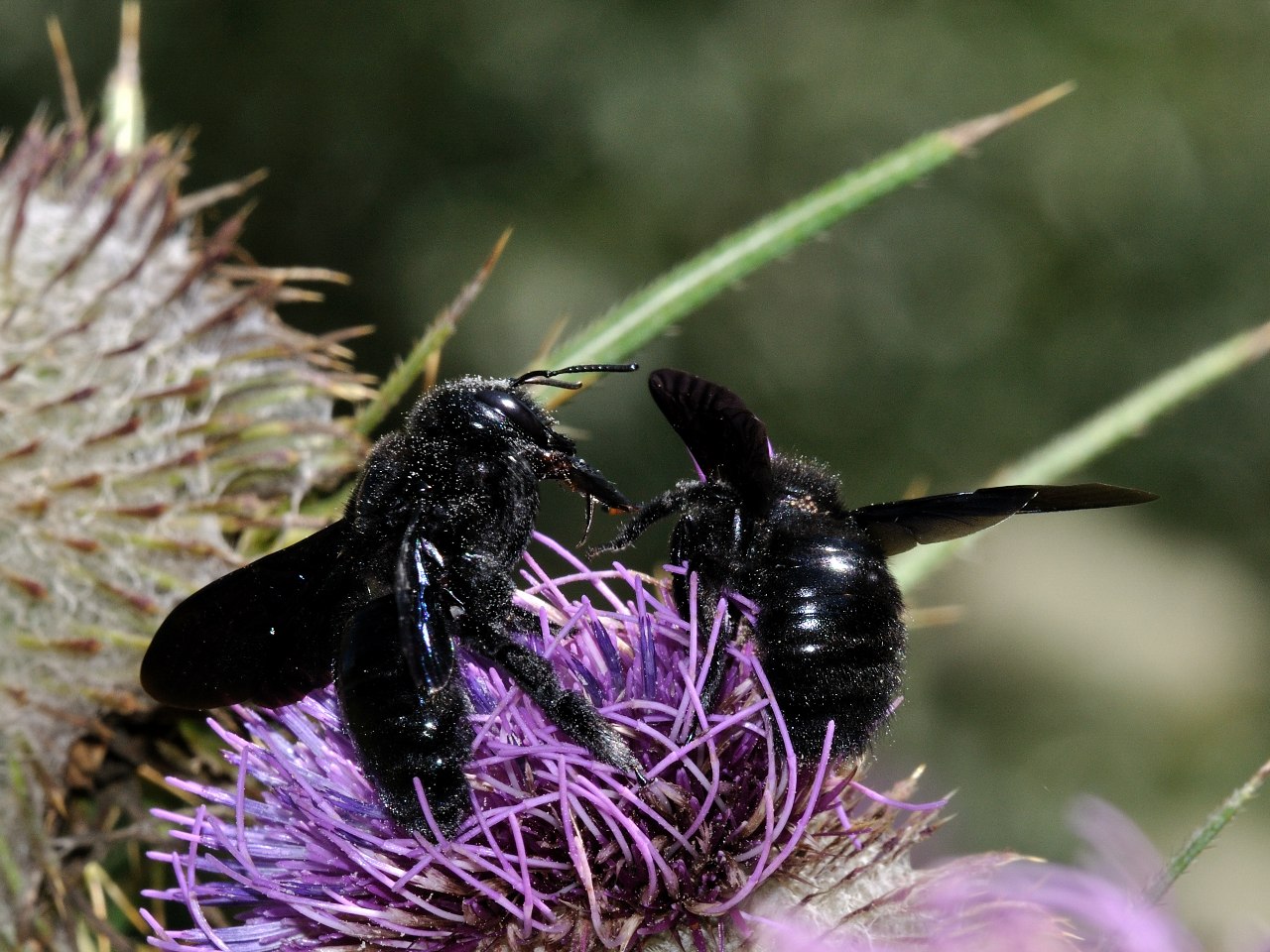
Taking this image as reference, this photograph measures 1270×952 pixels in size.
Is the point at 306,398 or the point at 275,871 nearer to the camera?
the point at 275,871

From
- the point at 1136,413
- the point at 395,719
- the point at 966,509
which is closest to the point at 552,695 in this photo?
the point at 395,719

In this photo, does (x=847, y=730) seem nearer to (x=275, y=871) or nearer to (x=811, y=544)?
(x=811, y=544)

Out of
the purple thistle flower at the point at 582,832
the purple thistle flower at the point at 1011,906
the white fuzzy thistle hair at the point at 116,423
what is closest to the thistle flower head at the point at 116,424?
the white fuzzy thistle hair at the point at 116,423

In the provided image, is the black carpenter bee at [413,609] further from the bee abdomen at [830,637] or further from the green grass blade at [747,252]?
the green grass blade at [747,252]

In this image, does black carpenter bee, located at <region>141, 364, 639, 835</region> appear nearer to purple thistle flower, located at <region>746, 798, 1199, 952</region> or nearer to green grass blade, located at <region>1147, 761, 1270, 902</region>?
purple thistle flower, located at <region>746, 798, 1199, 952</region>

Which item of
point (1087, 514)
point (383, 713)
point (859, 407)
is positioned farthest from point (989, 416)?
point (383, 713)

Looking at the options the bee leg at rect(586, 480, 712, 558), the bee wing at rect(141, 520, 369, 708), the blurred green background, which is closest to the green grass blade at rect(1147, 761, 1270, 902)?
the bee leg at rect(586, 480, 712, 558)
